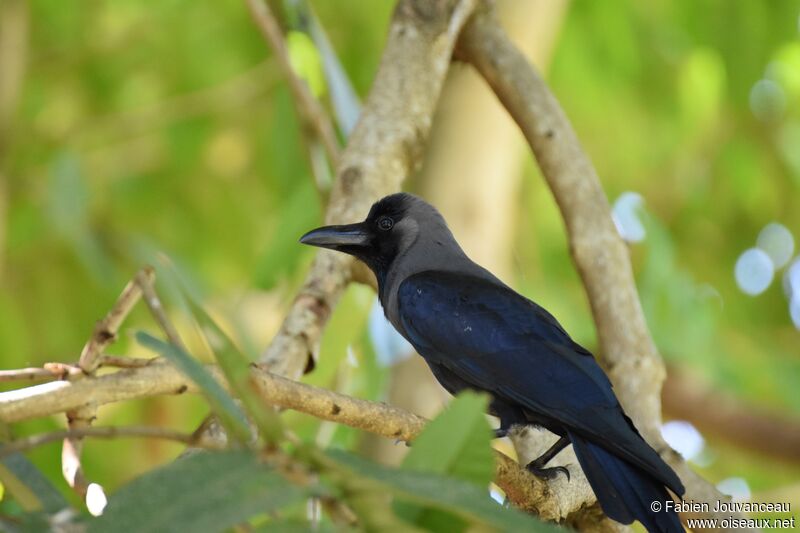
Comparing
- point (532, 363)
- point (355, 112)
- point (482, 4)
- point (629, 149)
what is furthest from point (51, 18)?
point (532, 363)

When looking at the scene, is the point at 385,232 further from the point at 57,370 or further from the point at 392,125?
the point at 57,370

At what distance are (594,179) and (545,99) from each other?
36 centimetres

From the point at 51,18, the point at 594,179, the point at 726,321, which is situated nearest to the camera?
the point at 594,179

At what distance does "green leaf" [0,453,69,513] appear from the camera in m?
1.92

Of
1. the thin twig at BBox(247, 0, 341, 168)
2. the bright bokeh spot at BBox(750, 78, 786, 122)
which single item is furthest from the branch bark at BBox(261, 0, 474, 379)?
the bright bokeh spot at BBox(750, 78, 786, 122)

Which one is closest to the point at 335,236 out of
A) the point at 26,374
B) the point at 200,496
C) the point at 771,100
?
the point at 26,374

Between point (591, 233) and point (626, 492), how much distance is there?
1.19 meters

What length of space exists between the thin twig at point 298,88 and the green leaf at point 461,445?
2.53m

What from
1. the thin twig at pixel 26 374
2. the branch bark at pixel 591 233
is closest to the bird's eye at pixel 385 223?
the branch bark at pixel 591 233

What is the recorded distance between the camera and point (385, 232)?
4141mm

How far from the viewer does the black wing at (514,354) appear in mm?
2977

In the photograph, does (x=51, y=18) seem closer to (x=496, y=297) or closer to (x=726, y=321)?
(x=496, y=297)

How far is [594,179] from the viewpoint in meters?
3.94

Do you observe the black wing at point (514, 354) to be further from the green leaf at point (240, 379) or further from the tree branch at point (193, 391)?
the green leaf at point (240, 379)
